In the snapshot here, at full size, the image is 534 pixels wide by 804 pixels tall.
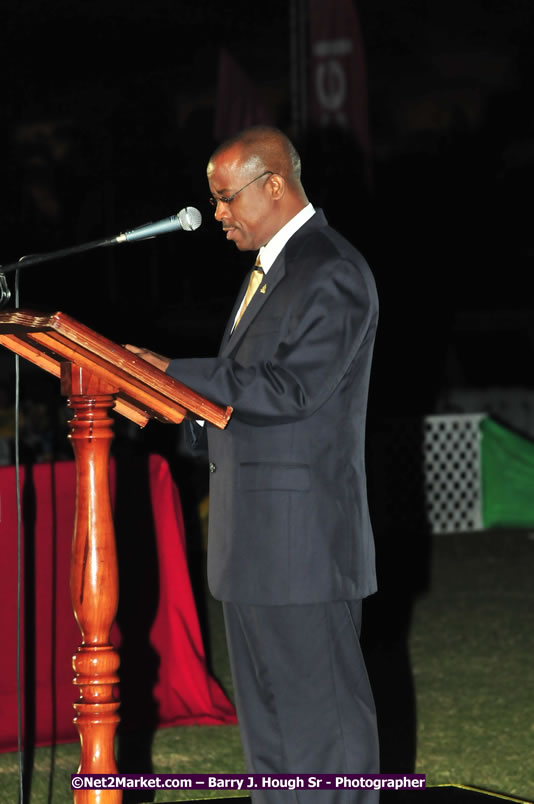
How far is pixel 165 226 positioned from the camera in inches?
97.7

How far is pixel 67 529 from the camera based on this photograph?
4707 mm

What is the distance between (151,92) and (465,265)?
8859mm

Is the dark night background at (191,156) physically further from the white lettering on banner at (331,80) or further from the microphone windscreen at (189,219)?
the microphone windscreen at (189,219)

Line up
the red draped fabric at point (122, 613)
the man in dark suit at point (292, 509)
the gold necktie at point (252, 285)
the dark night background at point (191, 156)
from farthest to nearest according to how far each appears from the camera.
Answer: the dark night background at point (191, 156) < the red draped fabric at point (122, 613) < the gold necktie at point (252, 285) < the man in dark suit at point (292, 509)

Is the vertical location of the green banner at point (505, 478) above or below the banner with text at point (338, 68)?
below

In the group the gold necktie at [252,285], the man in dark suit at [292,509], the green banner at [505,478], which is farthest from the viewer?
the green banner at [505,478]

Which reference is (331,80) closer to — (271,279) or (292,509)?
(271,279)

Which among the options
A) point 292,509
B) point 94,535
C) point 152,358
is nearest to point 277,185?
point 152,358

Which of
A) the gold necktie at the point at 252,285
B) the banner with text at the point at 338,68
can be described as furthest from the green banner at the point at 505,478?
the gold necktie at the point at 252,285

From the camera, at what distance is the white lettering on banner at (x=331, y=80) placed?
12805 millimetres

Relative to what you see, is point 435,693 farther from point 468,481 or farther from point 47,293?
point 47,293

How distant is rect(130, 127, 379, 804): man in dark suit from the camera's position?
2.75 metres

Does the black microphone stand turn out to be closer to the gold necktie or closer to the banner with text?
the gold necktie

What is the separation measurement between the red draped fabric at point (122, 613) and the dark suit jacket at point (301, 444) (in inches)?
73.2
